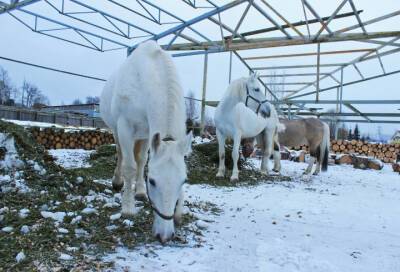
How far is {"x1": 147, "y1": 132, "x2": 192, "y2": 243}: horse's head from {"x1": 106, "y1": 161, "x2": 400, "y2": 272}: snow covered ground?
21 centimetres

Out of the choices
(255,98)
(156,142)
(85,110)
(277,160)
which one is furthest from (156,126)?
(85,110)

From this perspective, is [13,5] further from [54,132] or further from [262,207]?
[262,207]

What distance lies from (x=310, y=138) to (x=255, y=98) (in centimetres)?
326

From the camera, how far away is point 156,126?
8.16ft

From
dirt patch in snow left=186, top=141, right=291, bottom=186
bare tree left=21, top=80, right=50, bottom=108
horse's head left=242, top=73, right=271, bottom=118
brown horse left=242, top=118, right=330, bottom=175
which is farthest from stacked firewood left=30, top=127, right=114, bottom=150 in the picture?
bare tree left=21, top=80, right=50, bottom=108

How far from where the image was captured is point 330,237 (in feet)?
9.72

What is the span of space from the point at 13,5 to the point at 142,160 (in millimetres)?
6507

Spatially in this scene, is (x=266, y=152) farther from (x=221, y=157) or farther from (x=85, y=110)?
(x=85, y=110)

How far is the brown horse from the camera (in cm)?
846

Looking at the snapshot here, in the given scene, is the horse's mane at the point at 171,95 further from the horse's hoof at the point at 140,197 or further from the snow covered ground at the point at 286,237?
the horse's hoof at the point at 140,197

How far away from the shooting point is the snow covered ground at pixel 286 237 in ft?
7.24

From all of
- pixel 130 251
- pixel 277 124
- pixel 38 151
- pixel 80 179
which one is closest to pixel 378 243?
pixel 130 251

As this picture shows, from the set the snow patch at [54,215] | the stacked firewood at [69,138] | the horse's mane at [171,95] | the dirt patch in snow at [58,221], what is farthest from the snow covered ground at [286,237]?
the stacked firewood at [69,138]

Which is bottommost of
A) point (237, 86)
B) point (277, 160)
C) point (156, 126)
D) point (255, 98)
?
point (277, 160)
